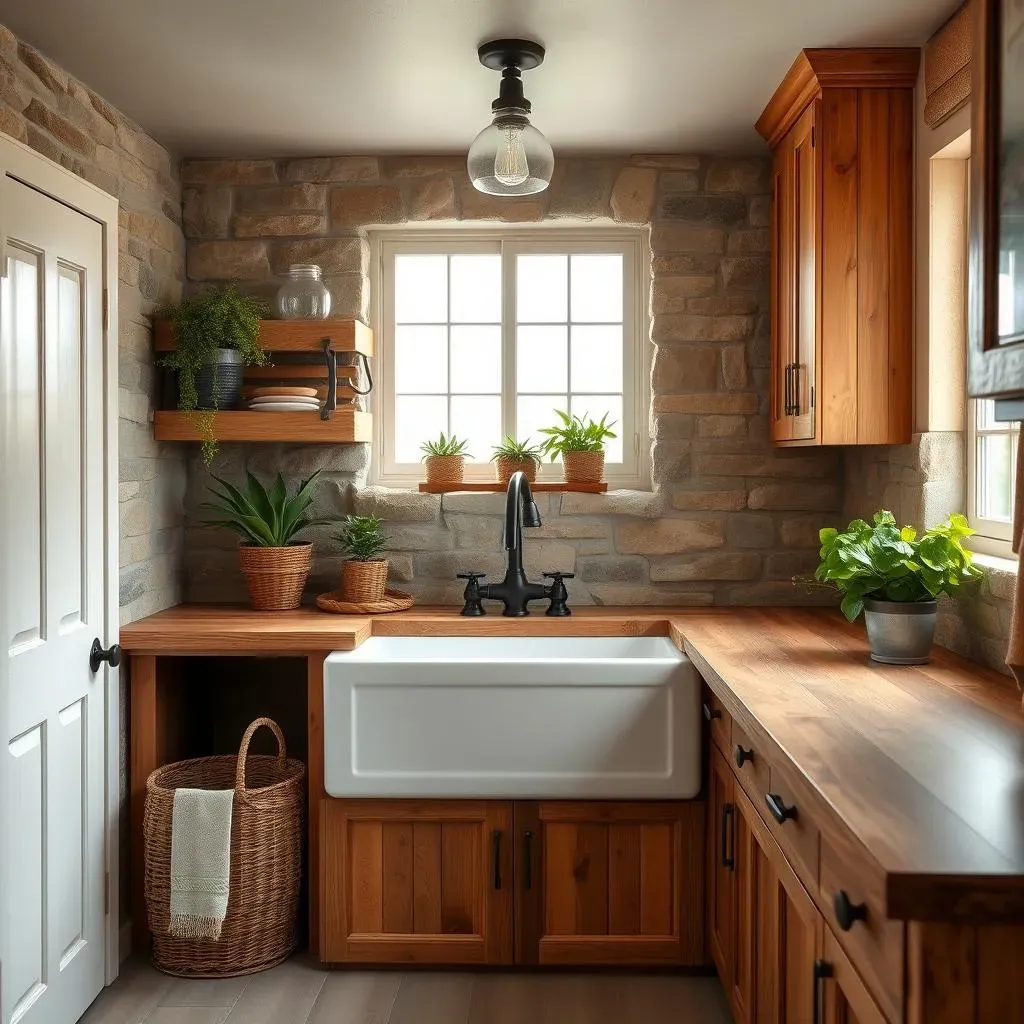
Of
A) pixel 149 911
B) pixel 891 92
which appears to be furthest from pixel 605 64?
pixel 149 911

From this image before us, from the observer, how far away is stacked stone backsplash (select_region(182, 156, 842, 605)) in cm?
361

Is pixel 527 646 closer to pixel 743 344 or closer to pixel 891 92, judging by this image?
pixel 743 344

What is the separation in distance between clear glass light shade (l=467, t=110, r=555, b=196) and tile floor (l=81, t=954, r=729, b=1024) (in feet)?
6.94

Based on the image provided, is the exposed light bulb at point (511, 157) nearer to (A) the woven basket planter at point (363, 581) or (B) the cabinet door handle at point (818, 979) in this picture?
(A) the woven basket planter at point (363, 581)

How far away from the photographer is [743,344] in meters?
3.62

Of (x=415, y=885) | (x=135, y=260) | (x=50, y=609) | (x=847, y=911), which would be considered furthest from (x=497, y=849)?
(x=135, y=260)

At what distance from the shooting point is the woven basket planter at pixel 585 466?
3.54 metres

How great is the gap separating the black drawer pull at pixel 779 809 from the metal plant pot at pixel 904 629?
0.69m

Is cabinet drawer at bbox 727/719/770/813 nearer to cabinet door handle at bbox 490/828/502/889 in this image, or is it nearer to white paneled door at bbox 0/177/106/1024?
cabinet door handle at bbox 490/828/502/889

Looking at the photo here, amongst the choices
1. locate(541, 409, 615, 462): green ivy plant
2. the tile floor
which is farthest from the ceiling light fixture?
the tile floor

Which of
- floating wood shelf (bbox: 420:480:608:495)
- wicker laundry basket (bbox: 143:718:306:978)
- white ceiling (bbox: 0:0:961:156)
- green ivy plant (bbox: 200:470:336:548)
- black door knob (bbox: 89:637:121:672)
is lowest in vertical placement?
wicker laundry basket (bbox: 143:718:306:978)

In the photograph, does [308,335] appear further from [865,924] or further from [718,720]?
[865,924]

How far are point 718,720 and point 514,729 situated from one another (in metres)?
0.54

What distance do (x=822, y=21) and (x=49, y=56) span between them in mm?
1887
